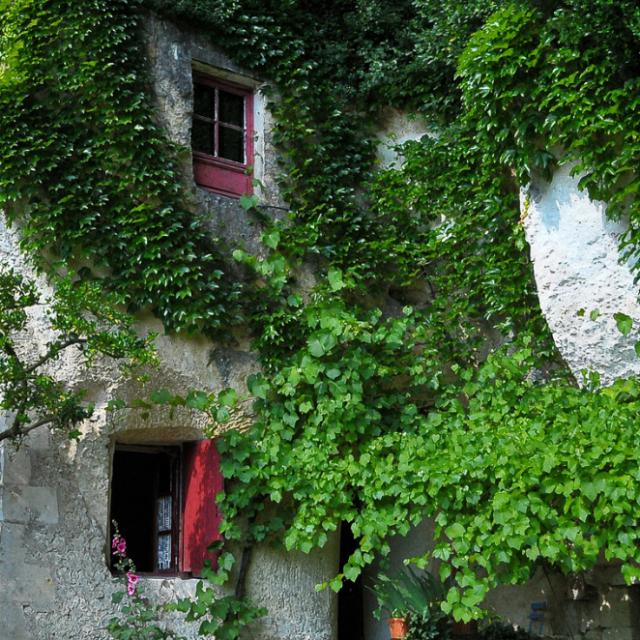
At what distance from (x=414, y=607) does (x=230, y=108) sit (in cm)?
411

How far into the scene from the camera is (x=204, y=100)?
8.56 metres

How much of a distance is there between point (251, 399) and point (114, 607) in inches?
68.1

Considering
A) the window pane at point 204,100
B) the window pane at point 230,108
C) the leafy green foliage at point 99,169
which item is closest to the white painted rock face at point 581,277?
the leafy green foliage at point 99,169

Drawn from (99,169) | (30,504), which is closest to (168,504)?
(30,504)

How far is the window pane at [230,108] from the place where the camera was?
8648mm

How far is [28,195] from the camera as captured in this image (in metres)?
7.40

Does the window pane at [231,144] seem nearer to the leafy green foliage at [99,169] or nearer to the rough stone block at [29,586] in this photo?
the leafy green foliage at [99,169]

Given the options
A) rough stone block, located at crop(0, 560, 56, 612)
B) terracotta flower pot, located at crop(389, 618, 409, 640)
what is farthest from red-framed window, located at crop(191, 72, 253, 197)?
terracotta flower pot, located at crop(389, 618, 409, 640)

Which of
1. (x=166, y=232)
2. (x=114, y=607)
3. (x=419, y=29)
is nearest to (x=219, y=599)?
(x=114, y=607)

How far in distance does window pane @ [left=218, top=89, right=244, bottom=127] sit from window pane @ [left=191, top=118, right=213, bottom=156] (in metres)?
0.17

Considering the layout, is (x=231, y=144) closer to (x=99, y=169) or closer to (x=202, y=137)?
(x=202, y=137)

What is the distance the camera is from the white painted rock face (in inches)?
278

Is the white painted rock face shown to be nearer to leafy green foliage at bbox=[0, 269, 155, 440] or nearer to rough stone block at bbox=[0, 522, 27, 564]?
leafy green foliage at bbox=[0, 269, 155, 440]

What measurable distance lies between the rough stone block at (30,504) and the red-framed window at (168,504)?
2.73 ft
